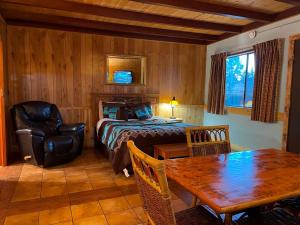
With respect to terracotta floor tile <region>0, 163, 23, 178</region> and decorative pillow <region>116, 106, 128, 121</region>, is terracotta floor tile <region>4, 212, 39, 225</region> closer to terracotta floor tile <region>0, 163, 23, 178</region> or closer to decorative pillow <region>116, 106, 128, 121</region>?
terracotta floor tile <region>0, 163, 23, 178</region>

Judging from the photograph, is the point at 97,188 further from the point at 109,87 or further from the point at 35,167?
the point at 109,87

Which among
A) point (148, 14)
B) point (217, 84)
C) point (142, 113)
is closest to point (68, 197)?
point (142, 113)

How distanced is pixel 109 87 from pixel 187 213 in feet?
12.7

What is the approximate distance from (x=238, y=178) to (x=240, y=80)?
3834mm

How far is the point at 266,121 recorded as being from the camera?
393cm

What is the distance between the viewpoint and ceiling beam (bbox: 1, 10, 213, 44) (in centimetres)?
392

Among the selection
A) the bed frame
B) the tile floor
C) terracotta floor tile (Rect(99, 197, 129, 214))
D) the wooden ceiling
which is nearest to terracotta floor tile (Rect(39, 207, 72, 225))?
the tile floor

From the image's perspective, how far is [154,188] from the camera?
1.08 meters

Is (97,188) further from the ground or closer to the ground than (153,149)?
closer to the ground

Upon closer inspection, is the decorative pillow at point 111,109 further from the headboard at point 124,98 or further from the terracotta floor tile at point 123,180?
the terracotta floor tile at point 123,180

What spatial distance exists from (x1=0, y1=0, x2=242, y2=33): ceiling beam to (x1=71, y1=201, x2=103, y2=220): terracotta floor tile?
2739 mm

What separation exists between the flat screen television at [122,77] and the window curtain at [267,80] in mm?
2649

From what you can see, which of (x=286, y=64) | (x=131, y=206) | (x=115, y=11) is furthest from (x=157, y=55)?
(x=131, y=206)

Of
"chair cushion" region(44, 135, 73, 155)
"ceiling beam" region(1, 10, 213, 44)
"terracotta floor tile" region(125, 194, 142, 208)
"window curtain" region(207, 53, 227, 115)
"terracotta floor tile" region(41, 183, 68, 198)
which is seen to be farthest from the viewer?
"window curtain" region(207, 53, 227, 115)
